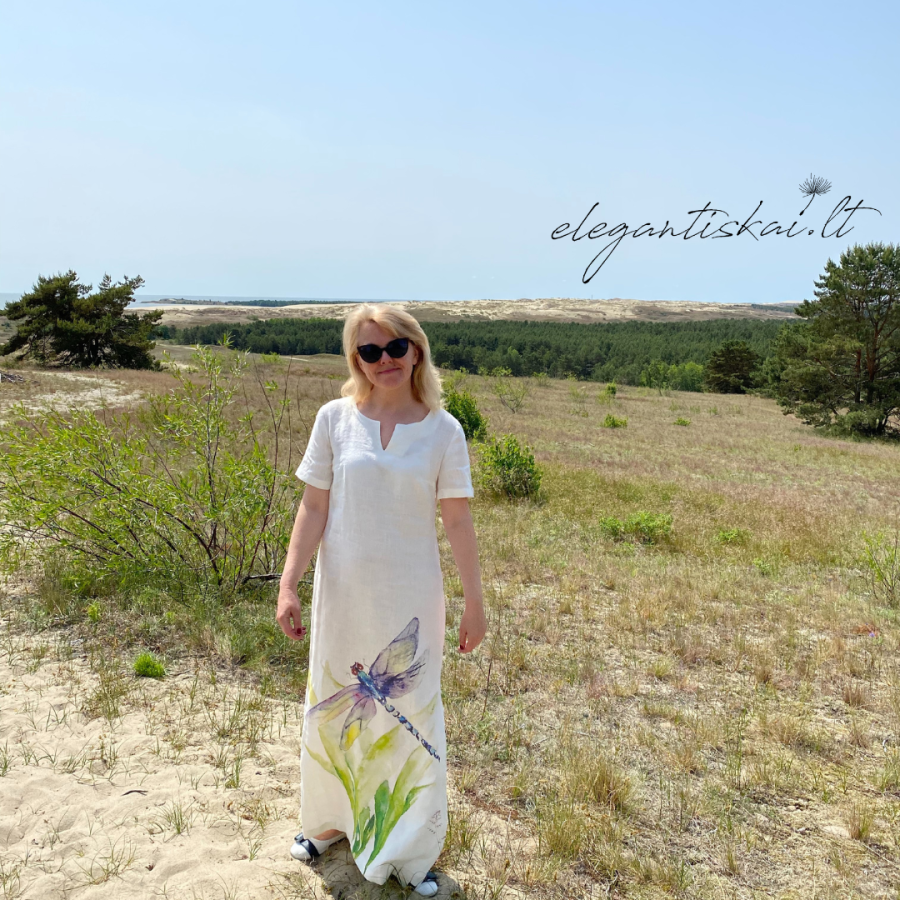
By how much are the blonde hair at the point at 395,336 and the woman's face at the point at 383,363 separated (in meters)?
0.02

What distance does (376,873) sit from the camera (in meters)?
2.46

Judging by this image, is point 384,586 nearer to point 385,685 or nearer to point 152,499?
point 385,685

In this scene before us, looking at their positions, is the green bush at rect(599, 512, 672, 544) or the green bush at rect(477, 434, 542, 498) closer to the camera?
the green bush at rect(599, 512, 672, 544)

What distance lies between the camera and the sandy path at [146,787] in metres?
2.58

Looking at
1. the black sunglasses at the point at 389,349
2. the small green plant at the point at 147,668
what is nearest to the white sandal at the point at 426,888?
the black sunglasses at the point at 389,349

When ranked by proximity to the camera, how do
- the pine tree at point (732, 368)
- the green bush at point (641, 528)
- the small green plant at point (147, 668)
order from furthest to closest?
1. the pine tree at point (732, 368)
2. the green bush at point (641, 528)
3. the small green plant at point (147, 668)

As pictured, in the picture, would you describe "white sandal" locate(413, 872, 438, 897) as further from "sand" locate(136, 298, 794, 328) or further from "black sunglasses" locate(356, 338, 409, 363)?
"sand" locate(136, 298, 794, 328)

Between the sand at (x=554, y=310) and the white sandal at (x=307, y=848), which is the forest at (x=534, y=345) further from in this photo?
the white sandal at (x=307, y=848)

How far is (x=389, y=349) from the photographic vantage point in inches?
96.5

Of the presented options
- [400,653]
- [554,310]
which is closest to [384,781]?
[400,653]

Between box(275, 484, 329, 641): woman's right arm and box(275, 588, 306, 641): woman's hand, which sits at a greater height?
box(275, 484, 329, 641): woman's right arm

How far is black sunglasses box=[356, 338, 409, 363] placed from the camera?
2449mm

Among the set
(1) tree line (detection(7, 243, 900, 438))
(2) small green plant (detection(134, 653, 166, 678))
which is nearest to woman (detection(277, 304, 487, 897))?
(2) small green plant (detection(134, 653, 166, 678))

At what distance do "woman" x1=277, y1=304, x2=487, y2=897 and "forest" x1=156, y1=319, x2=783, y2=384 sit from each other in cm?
6150
